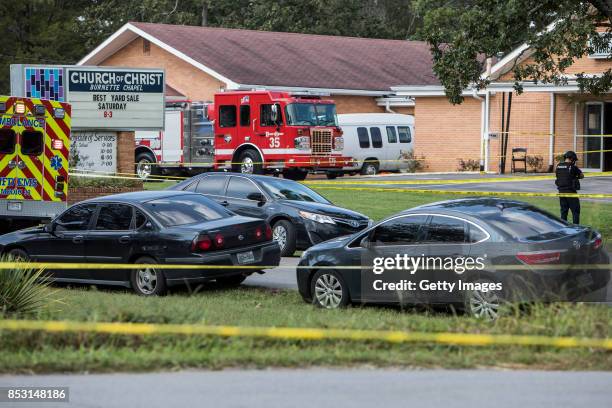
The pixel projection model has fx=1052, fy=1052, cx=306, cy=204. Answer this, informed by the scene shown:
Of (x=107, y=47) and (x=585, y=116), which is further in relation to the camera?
(x=107, y=47)

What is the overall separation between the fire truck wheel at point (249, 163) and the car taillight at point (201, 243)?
19.0 metres

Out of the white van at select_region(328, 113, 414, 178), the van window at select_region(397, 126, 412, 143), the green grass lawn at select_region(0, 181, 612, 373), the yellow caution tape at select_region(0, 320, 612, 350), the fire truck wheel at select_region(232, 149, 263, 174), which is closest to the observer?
the green grass lawn at select_region(0, 181, 612, 373)

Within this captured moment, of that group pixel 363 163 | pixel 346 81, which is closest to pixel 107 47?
pixel 346 81

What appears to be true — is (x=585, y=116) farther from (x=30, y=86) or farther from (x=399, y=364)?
(x=399, y=364)

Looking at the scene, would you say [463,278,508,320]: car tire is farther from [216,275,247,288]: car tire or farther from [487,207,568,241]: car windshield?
[216,275,247,288]: car tire

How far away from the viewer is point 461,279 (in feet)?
37.5

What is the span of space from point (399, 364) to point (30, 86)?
810 inches

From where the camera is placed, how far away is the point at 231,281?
1486cm

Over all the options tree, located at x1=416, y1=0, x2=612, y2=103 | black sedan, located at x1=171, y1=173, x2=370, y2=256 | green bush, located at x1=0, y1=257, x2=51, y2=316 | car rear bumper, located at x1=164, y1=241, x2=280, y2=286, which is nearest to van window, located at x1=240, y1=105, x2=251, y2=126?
tree, located at x1=416, y1=0, x2=612, y2=103

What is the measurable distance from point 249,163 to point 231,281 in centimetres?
1871

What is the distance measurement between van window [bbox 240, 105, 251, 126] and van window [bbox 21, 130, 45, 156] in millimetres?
14252

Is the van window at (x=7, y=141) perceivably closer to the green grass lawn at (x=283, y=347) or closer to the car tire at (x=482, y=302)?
the green grass lawn at (x=283, y=347)

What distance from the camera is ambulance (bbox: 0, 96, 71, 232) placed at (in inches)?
761

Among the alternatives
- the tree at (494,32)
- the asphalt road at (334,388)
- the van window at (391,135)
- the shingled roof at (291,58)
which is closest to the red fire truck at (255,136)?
A: the van window at (391,135)
